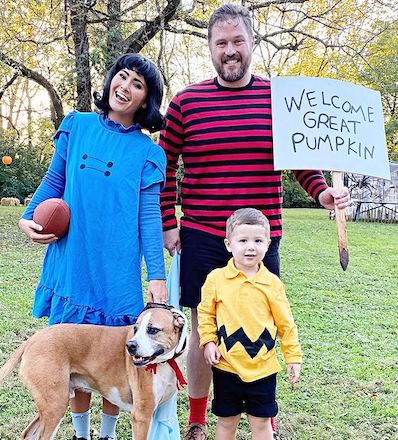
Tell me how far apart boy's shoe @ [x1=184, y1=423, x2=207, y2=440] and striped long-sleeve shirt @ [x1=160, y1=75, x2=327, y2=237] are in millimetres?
1254

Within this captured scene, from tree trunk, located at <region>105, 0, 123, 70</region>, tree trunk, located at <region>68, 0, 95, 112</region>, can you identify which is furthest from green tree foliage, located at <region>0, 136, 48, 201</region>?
tree trunk, located at <region>105, 0, 123, 70</region>

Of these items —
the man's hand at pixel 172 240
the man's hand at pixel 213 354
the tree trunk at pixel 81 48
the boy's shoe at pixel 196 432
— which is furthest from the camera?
the tree trunk at pixel 81 48

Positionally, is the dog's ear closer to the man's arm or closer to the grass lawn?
the man's arm

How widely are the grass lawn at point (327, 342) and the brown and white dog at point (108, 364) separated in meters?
0.83

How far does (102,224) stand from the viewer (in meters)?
2.65

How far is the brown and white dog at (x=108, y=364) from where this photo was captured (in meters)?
2.50

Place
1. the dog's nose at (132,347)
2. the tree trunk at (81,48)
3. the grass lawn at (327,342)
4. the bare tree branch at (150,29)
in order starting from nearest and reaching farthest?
the dog's nose at (132,347), the grass lawn at (327,342), the tree trunk at (81,48), the bare tree branch at (150,29)

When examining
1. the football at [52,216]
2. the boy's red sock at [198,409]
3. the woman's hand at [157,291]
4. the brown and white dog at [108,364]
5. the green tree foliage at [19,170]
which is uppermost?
the green tree foliage at [19,170]

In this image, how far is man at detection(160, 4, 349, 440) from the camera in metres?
2.80

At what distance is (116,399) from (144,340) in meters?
0.51

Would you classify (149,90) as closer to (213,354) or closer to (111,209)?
(111,209)

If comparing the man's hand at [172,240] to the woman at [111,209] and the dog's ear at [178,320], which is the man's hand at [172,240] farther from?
the dog's ear at [178,320]

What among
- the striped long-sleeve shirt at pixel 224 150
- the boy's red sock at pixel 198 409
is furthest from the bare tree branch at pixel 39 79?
the boy's red sock at pixel 198 409

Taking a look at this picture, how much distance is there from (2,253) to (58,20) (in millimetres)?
4761
